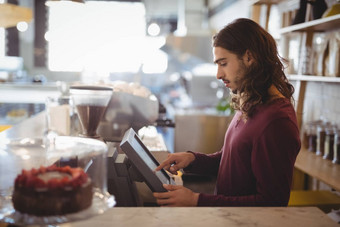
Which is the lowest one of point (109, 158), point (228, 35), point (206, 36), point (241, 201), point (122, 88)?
point (241, 201)

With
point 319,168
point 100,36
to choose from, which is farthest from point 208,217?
point 100,36

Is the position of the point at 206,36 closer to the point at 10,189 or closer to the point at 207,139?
the point at 207,139

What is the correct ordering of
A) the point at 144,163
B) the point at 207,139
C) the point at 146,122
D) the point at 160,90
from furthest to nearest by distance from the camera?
the point at 160,90 < the point at 207,139 < the point at 146,122 < the point at 144,163

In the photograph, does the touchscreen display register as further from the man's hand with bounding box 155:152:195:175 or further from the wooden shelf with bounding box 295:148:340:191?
the wooden shelf with bounding box 295:148:340:191

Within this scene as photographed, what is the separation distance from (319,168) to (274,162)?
1.43m

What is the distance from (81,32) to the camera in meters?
9.85

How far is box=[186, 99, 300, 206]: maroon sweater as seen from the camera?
142cm

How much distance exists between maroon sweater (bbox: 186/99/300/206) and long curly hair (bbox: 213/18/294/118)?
10 cm

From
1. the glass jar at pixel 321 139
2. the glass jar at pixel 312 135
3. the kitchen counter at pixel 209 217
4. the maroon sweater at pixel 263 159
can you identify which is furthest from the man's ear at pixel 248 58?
the glass jar at pixel 312 135

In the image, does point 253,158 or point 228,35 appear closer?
point 253,158

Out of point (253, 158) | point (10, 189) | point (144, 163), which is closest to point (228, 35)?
point (253, 158)

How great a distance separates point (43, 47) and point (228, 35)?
7.78m

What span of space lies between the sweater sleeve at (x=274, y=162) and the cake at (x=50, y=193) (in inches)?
28.9

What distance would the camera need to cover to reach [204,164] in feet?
6.37
